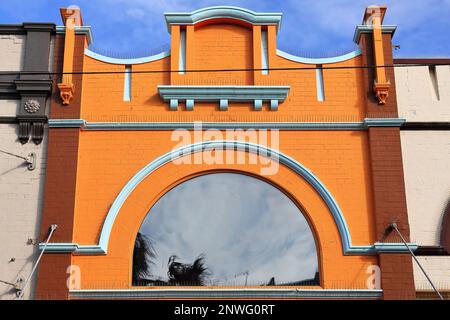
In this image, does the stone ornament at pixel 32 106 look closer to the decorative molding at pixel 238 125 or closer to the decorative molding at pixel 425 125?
the decorative molding at pixel 238 125

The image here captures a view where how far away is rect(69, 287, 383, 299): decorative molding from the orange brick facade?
0.14 meters

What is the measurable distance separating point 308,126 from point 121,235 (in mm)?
4700

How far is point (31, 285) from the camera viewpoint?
14.6 meters

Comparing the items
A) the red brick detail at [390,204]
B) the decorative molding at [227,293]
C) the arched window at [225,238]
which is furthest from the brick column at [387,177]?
the arched window at [225,238]

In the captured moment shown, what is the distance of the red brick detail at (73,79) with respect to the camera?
52.1 ft

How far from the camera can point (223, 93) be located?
15953 mm

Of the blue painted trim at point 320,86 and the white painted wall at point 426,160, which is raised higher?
the blue painted trim at point 320,86

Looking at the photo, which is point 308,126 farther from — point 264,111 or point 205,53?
point 205,53

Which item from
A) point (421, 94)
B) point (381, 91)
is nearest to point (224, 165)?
point (381, 91)

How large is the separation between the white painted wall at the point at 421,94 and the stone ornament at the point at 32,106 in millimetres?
8122

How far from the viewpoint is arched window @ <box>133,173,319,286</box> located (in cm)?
1486

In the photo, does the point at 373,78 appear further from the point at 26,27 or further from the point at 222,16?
the point at 26,27

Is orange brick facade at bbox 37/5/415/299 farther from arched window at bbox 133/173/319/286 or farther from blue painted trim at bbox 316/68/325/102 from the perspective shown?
arched window at bbox 133/173/319/286

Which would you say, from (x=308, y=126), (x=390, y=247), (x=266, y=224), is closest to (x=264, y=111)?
(x=308, y=126)
